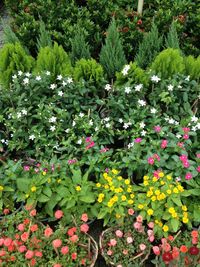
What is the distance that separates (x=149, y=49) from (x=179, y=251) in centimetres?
184

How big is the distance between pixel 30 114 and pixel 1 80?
518 millimetres

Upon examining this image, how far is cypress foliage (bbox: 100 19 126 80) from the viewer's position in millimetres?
3332

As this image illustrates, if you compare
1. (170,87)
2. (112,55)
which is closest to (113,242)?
(170,87)

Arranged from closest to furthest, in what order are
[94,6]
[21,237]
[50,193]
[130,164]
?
[21,237] → [50,193] → [130,164] → [94,6]

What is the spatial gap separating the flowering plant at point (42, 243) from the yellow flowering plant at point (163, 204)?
0.39 metres

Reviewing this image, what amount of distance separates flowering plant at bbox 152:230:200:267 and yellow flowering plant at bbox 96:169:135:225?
12.3 inches

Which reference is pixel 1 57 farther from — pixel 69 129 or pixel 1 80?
pixel 69 129

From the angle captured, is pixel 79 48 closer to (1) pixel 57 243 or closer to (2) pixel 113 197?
(2) pixel 113 197

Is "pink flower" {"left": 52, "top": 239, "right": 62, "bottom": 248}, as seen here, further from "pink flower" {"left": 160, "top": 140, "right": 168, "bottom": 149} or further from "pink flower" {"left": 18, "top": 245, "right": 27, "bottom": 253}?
"pink flower" {"left": 160, "top": 140, "right": 168, "bottom": 149}

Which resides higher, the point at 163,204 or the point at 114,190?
the point at 114,190

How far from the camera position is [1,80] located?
3.17 m

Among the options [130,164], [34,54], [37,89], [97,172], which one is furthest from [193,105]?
[34,54]

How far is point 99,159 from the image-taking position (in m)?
2.66

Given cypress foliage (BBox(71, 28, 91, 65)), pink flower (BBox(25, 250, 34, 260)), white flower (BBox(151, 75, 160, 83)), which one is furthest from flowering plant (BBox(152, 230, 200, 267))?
cypress foliage (BBox(71, 28, 91, 65))
